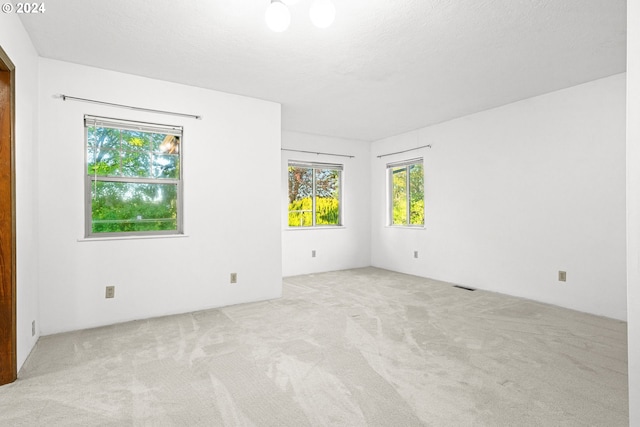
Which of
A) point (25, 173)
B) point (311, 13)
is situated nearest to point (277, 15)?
point (311, 13)

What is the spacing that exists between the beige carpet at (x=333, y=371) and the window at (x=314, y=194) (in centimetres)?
246

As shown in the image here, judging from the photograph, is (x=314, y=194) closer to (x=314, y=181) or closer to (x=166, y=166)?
(x=314, y=181)

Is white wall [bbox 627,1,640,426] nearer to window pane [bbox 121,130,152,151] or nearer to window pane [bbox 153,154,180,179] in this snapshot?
window pane [bbox 153,154,180,179]

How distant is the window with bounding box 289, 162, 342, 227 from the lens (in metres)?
5.74

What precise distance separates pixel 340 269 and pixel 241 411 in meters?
4.36

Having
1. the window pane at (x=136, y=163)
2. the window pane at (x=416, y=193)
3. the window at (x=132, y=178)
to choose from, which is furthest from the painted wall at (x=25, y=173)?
the window pane at (x=416, y=193)

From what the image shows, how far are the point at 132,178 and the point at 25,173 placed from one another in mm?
945

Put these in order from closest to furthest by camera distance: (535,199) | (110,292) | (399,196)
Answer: (110,292)
(535,199)
(399,196)

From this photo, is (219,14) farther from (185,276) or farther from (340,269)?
(340,269)

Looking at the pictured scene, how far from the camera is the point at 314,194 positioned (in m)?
5.95

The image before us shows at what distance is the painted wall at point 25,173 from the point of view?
7.29ft

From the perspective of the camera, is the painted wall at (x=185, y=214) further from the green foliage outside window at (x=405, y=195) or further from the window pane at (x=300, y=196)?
the green foliage outside window at (x=405, y=195)

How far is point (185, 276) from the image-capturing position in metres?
3.53

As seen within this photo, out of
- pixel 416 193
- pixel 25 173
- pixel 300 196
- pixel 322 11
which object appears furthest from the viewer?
pixel 300 196
